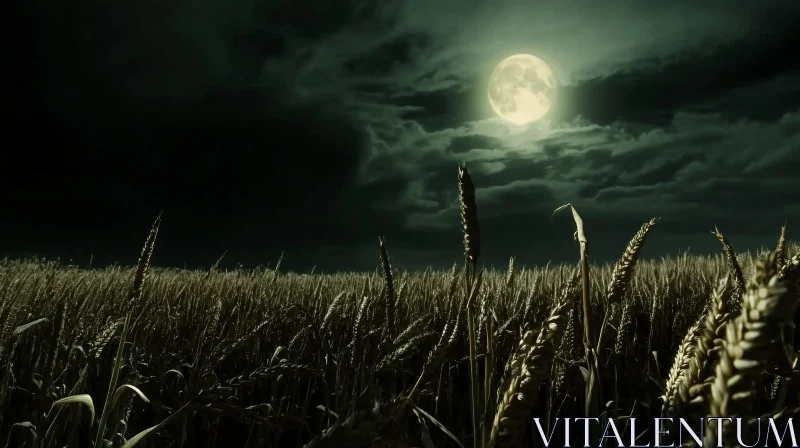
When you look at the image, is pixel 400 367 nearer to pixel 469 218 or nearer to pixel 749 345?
pixel 469 218

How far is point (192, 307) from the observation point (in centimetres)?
512

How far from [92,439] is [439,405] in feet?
5.23

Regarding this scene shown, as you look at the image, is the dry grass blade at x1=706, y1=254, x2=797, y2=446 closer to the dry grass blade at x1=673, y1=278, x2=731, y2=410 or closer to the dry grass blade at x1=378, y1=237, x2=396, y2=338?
the dry grass blade at x1=673, y1=278, x2=731, y2=410

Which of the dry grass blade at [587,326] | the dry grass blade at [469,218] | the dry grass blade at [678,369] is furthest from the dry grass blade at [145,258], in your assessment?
the dry grass blade at [678,369]

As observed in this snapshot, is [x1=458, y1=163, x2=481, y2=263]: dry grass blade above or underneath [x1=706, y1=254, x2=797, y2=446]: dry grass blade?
above

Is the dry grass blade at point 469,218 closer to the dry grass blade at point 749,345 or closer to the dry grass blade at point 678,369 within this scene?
the dry grass blade at point 678,369

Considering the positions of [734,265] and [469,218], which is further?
[734,265]

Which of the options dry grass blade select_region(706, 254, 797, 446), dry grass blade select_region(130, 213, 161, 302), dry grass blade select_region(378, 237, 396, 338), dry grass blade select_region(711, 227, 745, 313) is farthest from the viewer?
dry grass blade select_region(378, 237, 396, 338)

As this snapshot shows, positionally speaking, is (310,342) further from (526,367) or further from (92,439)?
(526,367)

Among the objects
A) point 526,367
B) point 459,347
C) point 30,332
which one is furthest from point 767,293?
point 30,332

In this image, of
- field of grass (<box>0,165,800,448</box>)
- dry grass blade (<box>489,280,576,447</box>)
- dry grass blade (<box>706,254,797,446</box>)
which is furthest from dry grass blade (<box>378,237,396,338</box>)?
dry grass blade (<box>706,254,797,446</box>)

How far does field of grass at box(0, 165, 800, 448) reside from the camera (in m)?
0.79

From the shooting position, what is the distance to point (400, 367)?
2936mm

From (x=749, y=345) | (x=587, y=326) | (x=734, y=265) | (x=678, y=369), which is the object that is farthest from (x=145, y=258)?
(x=734, y=265)
